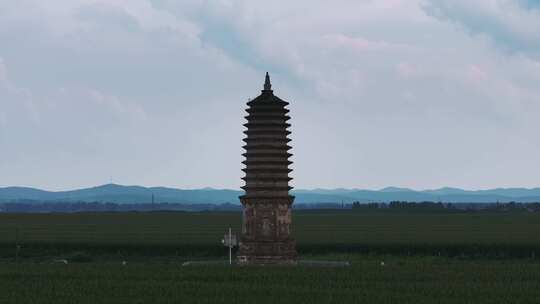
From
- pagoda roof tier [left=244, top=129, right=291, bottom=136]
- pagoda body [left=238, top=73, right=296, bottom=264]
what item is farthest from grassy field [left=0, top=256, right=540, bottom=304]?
pagoda roof tier [left=244, top=129, right=291, bottom=136]

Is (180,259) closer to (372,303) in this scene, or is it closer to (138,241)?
(138,241)

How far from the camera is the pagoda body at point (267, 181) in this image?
1524 inches

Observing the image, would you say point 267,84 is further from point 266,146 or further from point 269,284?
point 269,284

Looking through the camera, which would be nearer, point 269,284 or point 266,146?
point 269,284

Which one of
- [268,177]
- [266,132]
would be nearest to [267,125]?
[266,132]

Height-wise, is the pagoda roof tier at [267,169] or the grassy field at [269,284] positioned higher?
the pagoda roof tier at [267,169]

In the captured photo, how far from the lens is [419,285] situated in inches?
1198

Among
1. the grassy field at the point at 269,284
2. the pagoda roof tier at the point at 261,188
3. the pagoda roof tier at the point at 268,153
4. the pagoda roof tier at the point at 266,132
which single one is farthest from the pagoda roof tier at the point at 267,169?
the grassy field at the point at 269,284

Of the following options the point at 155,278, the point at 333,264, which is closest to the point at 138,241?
the point at 333,264

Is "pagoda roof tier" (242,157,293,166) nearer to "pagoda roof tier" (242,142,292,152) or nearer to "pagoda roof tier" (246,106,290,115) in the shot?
"pagoda roof tier" (242,142,292,152)

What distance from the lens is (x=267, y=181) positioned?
3875 centimetres

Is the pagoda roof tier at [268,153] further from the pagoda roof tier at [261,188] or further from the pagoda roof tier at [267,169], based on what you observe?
the pagoda roof tier at [261,188]

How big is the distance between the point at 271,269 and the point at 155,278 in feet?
14.6

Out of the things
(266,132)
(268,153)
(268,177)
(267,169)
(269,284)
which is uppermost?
(266,132)
